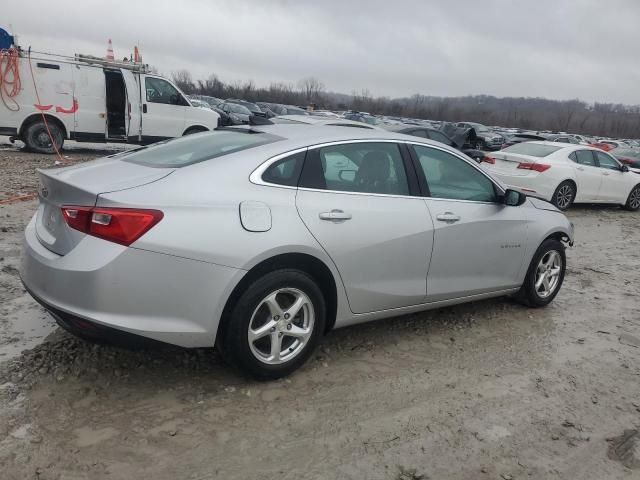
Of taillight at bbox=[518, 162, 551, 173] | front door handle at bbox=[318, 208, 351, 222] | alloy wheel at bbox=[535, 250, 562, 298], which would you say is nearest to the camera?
front door handle at bbox=[318, 208, 351, 222]

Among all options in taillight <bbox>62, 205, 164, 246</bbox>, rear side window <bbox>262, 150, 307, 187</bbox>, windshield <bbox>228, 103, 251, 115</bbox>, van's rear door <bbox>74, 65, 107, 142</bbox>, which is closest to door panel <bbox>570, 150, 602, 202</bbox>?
rear side window <bbox>262, 150, 307, 187</bbox>

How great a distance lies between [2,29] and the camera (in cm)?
1137

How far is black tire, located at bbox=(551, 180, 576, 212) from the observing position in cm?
1079

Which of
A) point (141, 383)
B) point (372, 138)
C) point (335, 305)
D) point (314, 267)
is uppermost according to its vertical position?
point (372, 138)

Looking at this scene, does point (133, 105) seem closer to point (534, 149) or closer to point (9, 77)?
point (9, 77)

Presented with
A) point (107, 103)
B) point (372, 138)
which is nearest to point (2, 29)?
point (107, 103)

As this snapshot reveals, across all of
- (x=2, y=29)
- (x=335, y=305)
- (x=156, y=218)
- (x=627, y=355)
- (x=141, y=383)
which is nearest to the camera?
(x=156, y=218)

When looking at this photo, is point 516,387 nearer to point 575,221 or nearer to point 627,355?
point 627,355

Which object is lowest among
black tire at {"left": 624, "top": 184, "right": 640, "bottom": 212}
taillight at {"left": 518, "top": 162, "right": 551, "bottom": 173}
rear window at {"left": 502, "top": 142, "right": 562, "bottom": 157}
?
black tire at {"left": 624, "top": 184, "right": 640, "bottom": 212}

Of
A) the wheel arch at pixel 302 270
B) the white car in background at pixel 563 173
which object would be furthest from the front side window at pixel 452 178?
the white car in background at pixel 563 173

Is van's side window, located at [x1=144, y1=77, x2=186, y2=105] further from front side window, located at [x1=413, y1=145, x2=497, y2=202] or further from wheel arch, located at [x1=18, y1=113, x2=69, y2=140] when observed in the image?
front side window, located at [x1=413, y1=145, x2=497, y2=202]

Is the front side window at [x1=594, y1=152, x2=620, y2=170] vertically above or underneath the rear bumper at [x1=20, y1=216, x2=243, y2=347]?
above

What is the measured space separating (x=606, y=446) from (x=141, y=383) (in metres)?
2.68

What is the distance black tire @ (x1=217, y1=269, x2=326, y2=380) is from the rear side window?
54 cm
